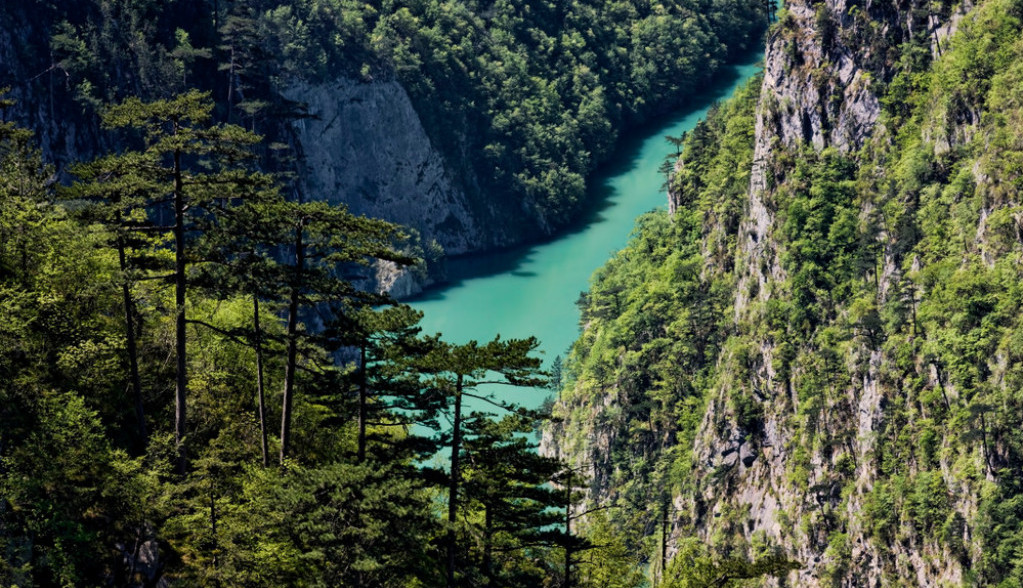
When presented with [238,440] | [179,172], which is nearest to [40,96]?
[238,440]

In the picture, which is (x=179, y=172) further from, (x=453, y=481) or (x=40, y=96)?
(x=40, y=96)

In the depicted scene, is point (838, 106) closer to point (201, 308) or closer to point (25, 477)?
point (201, 308)

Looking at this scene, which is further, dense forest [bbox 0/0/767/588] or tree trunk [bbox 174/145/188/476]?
tree trunk [bbox 174/145/188/476]

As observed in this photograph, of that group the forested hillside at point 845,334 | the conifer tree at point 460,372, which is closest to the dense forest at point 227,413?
the conifer tree at point 460,372

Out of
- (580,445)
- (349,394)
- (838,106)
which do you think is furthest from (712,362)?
(349,394)

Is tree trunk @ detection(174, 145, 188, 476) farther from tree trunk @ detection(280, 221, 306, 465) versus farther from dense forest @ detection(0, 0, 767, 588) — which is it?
tree trunk @ detection(280, 221, 306, 465)

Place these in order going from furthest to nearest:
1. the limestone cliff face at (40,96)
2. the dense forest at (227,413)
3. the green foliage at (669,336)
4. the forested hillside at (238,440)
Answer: the limestone cliff face at (40,96)
the green foliage at (669,336)
the dense forest at (227,413)
the forested hillside at (238,440)

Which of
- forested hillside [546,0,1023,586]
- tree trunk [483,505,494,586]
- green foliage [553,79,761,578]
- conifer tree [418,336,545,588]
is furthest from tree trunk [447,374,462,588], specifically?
green foliage [553,79,761,578]

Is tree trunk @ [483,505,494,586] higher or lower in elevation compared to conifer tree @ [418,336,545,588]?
lower

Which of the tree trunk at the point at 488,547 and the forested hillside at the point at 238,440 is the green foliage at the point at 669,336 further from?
the tree trunk at the point at 488,547

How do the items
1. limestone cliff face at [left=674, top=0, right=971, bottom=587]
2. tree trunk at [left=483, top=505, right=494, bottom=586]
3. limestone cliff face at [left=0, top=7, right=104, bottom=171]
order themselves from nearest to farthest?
tree trunk at [left=483, top=505, right=494, bottom=586]
limestone cliff face at [left=674, top=0, right=971, bottom=587]
limestone cliff face at [left=0, top=7, right=104, bottom=171]
